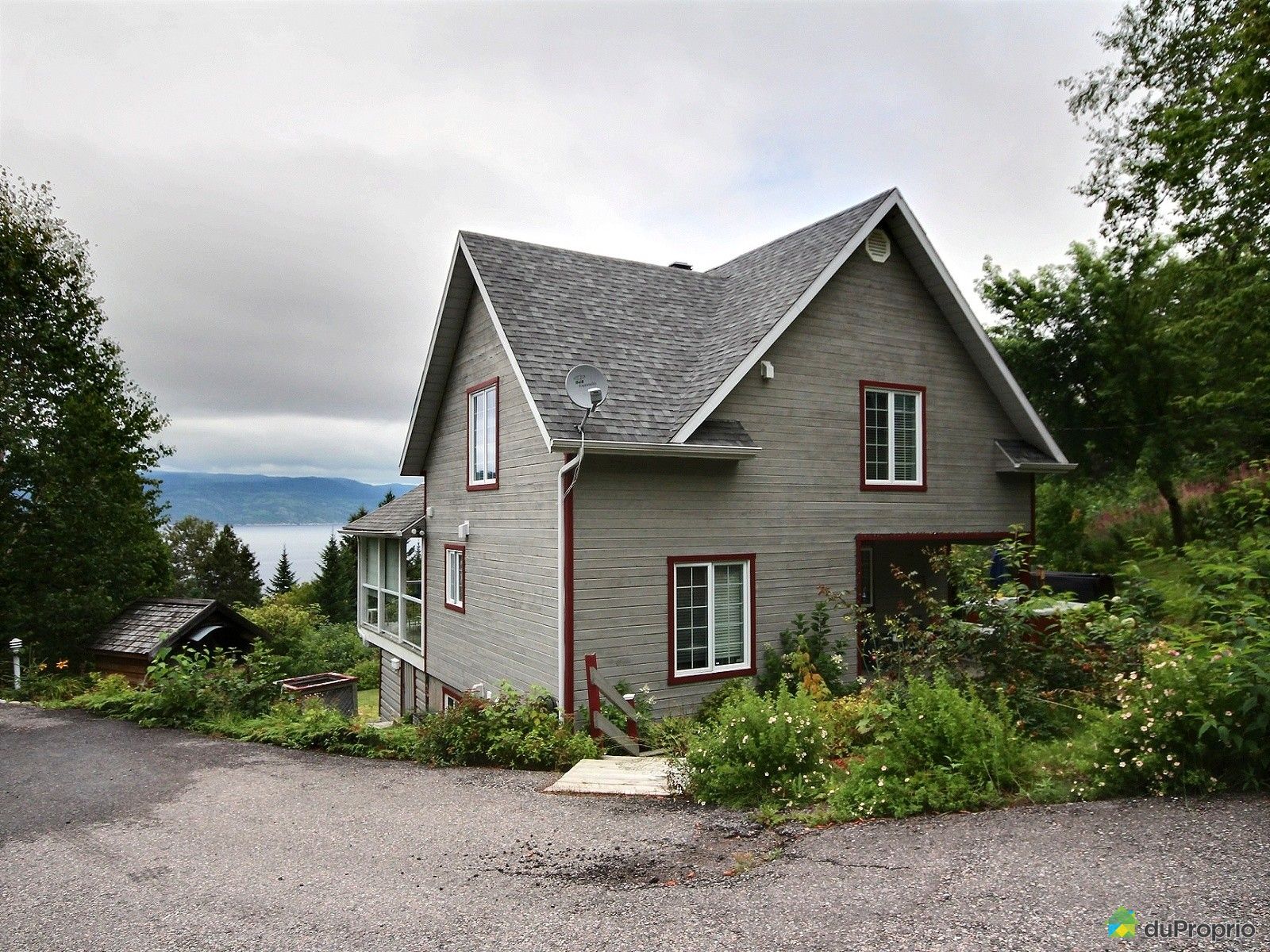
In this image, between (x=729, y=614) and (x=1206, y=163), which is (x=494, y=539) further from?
(x=1206, y=163)

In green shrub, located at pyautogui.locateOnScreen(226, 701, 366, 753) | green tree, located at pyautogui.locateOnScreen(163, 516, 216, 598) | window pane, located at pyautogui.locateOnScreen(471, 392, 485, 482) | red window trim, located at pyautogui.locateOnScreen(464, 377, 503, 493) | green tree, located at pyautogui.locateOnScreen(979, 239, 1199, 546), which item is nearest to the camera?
green shrub, located at pyautogui.locateOnScreen(226, 701, 366, 753)

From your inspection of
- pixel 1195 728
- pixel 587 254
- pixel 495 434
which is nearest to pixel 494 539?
pixel 495 434

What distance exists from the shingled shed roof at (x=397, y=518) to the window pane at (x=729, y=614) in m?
7.38

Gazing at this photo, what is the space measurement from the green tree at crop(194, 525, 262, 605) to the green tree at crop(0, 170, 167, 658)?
34.6 metres

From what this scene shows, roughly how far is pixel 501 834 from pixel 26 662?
18.1 m

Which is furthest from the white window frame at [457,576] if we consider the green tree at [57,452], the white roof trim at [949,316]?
the green tree at [57,452]

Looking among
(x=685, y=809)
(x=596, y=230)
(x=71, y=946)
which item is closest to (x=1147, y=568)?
(x=685, y=809)

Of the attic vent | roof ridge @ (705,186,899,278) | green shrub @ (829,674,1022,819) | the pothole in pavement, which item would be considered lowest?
the pothole in pavement

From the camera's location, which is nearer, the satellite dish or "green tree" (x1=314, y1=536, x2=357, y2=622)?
the satellite dish

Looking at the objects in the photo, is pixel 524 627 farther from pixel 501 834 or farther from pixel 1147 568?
pixel 1147 568

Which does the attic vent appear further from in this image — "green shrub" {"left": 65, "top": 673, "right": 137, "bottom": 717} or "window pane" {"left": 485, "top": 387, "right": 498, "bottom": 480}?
"green shrub" {"left": 65, "top": 673, "right": 137, "bottom": 717}

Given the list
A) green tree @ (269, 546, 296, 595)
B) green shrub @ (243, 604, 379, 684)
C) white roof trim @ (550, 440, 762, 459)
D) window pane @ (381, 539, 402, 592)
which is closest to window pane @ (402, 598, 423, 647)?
window pane @ (381, 539, 402, 592)

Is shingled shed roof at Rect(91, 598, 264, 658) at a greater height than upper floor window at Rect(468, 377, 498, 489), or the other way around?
upper floor window at Rect(468, 377, 498, 489)

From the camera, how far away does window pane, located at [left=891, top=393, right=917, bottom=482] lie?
14.2 m
